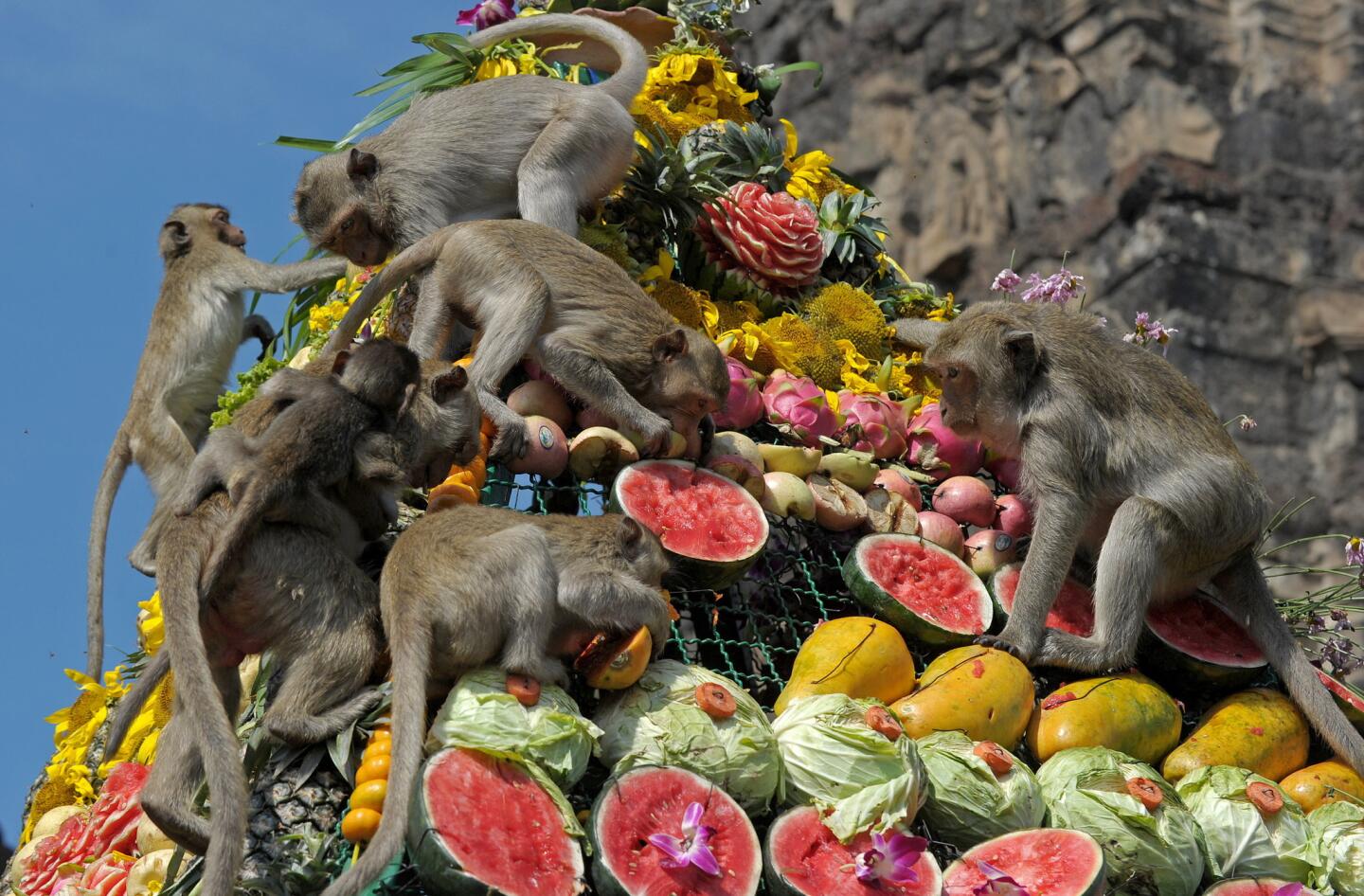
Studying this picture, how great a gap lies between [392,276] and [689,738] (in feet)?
10.9

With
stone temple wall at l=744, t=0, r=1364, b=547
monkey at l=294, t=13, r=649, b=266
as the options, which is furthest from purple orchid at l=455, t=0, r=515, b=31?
stone temple wall at l=744, t=0, r=1364, b=547

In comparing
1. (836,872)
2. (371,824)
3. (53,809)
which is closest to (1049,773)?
(836,872)

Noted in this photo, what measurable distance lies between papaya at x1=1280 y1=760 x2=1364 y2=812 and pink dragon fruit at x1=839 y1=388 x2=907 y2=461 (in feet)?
8.34

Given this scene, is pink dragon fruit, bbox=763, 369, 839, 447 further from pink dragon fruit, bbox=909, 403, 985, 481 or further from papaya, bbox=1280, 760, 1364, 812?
papaya, bbox=1280, 760, 1364, 812

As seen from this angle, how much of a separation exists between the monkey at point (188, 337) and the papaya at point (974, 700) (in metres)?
4.68

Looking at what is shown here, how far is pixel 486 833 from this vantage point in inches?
220

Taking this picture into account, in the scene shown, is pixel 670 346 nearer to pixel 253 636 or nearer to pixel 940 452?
pixel 940 452

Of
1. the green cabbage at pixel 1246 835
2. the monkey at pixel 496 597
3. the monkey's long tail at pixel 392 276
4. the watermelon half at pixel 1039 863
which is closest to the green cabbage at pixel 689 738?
the monkey at pixel 496 597

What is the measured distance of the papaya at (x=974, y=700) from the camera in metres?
6.96

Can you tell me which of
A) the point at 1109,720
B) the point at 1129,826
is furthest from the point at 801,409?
the point at 1129,826

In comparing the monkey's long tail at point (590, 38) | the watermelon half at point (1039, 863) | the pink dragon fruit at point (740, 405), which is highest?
the monkey's long tail at point (590, 38)

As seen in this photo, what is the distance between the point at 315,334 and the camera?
9812 mm

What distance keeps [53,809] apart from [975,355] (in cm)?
505

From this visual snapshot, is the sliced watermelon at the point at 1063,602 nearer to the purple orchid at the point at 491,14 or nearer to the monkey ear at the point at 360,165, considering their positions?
the monkey ear at the point at 360,165
